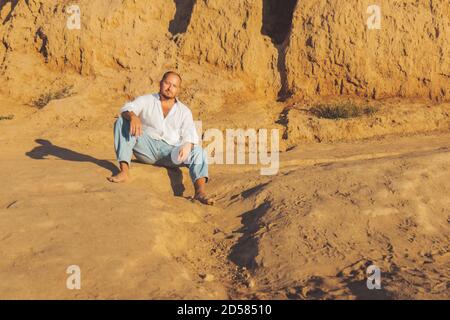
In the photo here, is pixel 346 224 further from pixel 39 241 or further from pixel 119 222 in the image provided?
pixel 39 241

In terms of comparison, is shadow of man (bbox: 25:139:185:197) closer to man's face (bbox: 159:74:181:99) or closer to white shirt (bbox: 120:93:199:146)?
white shirt (bbox: 120:93:199:146)

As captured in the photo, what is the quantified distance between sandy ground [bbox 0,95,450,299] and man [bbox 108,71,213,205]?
6.7 inches

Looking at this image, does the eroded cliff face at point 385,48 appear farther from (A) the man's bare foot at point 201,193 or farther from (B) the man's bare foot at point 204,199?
(B) the man's bare foot at point 204,199

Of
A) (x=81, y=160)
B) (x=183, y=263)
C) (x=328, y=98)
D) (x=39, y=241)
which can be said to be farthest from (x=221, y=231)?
(x=328, y=98)

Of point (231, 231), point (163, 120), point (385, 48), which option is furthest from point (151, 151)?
point (385, 48)

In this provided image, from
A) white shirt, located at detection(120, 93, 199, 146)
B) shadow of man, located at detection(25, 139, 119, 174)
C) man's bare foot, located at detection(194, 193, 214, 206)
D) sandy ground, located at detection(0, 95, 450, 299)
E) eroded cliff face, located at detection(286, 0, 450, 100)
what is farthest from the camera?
eroded cliff face, located at detection(286, 0, 450, 100)

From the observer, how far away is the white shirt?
14.7 feet

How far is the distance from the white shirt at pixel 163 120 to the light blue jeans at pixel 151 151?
64 mm

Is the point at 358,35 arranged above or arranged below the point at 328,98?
above

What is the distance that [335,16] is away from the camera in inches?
267

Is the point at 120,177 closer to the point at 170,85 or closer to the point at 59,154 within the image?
the point at 170,85

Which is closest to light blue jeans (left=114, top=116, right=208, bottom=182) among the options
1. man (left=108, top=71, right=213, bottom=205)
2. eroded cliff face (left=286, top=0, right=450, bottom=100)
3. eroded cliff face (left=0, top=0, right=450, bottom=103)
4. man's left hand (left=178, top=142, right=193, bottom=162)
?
man (left=108, top=71, right=213, bottom=205)

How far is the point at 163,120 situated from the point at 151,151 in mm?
295

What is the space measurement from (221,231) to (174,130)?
127 centimetres
